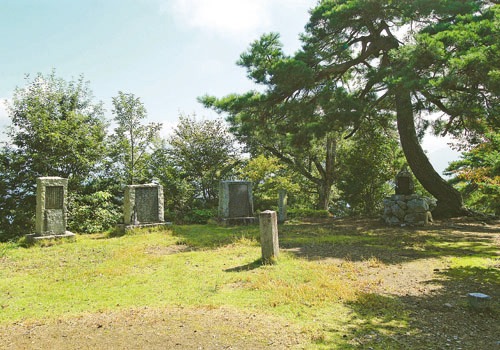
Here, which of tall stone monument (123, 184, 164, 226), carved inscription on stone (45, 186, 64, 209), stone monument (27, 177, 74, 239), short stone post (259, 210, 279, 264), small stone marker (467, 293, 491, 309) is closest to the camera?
small stone marker (467, 293, 491, 309)

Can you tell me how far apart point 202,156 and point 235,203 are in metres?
4.61

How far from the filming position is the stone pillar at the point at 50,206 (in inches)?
393

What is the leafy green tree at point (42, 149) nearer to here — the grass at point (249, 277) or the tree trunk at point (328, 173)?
the grass at point (249, 277)

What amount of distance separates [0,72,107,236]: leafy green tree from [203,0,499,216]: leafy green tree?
201 inches

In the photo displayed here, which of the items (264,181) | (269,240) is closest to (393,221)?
(264,181)

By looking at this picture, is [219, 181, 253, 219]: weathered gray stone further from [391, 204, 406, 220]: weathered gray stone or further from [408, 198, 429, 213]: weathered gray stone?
[408, 198, 429, 213]: weathered gray stone

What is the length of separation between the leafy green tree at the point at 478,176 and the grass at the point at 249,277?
167 cm

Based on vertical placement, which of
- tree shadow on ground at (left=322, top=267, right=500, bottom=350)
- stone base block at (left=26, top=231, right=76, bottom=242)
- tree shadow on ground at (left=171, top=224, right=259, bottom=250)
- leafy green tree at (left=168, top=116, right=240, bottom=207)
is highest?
leafy green tree at (left=168, top=116, right=240, bottom=207)

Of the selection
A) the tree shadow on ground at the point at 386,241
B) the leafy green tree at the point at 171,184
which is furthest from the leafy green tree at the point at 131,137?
the tree shadow on ground at the point at 386,241

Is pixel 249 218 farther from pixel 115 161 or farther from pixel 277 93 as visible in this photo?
pixel 115 161

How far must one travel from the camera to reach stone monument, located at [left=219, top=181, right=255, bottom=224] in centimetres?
1289

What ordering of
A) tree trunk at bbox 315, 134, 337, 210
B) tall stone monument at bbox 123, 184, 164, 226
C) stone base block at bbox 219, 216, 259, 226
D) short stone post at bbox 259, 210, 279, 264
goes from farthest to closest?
1. tree trunk at bbox 315, 134, 337, 210
2. stone base block at bbox 219, 216, 259, 226
3. tall stone monument at bbox 123, 184, 164, 226
4. short stone post at bbox 259, 210, 279, 264

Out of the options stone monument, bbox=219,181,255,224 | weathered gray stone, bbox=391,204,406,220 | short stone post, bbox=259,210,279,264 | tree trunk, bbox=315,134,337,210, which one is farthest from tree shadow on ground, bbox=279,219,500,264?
tree trunk, bbox=315,134,337,210

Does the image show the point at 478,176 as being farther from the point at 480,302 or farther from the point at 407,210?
the point at 480,302
